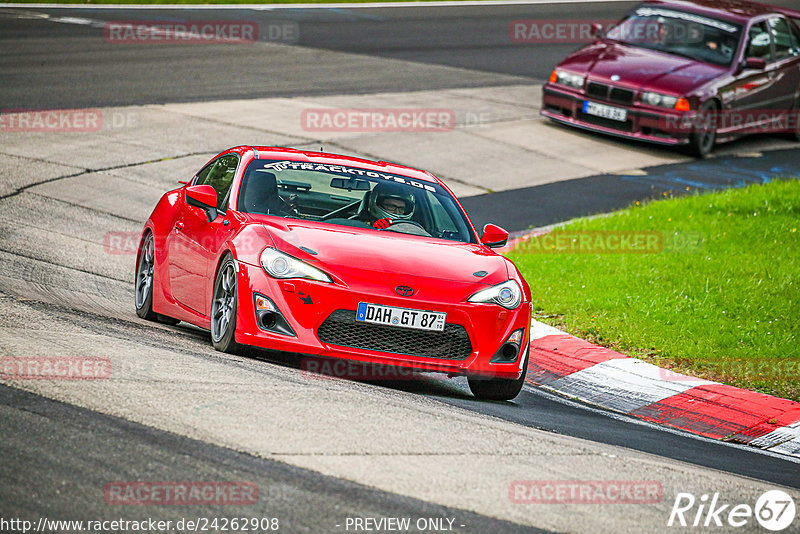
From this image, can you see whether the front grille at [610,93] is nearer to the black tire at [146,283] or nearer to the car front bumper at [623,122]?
the car front bumper at [623,122]

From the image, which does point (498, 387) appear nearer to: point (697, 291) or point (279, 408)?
point (279, 408)

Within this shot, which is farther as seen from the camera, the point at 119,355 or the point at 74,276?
the point at 74,276

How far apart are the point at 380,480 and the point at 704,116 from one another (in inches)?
552

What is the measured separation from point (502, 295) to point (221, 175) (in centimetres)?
260

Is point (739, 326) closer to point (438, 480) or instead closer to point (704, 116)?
point (438, 480)

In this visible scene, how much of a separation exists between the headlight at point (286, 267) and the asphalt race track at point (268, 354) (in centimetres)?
59

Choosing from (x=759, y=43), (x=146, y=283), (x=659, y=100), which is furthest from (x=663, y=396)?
(x=759, y=43)

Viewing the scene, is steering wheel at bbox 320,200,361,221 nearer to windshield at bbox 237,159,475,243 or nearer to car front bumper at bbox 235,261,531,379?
windshield at bbox 237,159,475,243

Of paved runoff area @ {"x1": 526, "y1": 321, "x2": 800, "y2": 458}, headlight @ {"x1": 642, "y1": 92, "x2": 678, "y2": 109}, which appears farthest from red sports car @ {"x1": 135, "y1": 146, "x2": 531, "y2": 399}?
headlight @ {"x1": 642, "y1": 92, "x2": 678, "y2": 109}

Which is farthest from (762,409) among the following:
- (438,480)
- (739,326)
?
(438,480)

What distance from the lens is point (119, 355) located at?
21.7 feet

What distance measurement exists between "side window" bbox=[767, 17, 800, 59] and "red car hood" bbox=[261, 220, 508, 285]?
13.4m

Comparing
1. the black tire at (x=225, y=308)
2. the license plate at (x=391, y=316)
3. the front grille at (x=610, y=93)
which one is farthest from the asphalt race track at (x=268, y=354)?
the front grille at (x=610, y=93)

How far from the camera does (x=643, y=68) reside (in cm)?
1812
